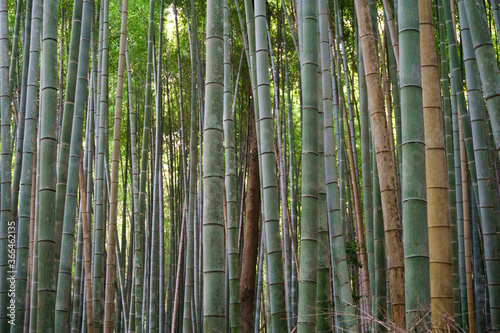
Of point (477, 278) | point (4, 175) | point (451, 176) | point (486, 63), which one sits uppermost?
point (486, 63)

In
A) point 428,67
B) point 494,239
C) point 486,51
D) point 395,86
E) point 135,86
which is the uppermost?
point 135,86

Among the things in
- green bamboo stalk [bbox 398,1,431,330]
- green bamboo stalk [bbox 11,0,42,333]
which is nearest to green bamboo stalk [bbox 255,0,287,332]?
green bamboo stalk [bbox 398,1,431,330]

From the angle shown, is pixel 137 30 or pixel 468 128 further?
pixel 137 30

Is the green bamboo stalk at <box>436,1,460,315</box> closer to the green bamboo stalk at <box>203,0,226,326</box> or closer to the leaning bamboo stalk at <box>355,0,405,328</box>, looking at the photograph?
the leaning bamboo stalk at <box>355,0,405,328</box>

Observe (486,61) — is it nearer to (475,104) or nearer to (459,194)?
(475,104)

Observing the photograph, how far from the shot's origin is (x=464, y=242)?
143 inches

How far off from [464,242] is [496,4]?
1.59 m

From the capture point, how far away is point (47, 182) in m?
1.87

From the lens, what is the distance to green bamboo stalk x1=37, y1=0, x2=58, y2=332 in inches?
71.7

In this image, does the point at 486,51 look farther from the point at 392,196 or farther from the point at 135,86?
the point at 135,86

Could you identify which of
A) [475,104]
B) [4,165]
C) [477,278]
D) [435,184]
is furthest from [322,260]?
[477,278]

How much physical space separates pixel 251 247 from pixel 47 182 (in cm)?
348

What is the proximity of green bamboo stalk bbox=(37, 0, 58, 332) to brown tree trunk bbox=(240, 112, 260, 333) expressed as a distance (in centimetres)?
327

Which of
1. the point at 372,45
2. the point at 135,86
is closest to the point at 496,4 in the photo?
the point at 372,45
